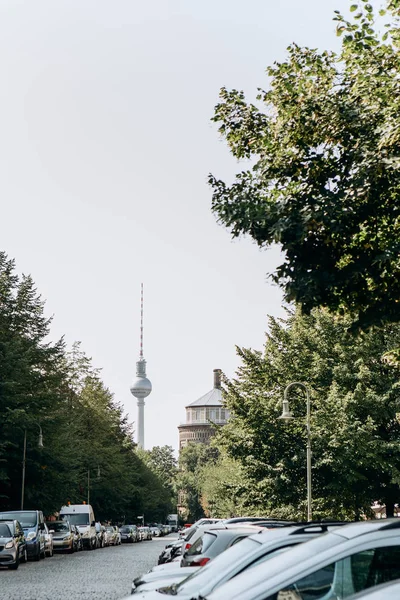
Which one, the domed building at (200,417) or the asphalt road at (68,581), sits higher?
the domed building at (200,417)

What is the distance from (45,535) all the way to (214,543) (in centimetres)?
2680

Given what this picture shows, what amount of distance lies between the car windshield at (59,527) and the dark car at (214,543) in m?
34.0

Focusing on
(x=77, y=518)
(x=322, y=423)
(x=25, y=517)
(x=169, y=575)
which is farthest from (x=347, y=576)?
(x=77, y=518)

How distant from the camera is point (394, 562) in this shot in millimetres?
5691

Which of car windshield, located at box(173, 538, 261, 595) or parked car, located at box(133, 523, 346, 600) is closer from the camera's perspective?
parked car, located at box(133, 523, 346, 600)

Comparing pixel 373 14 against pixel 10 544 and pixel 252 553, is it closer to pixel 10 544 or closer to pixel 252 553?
pixel 252 553

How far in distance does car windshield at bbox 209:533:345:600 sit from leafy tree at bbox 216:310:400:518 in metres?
28.2

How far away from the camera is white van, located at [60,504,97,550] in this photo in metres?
51.9

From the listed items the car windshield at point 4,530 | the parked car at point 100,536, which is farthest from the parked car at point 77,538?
the car windshield at point 4,530

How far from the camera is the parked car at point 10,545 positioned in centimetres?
2800

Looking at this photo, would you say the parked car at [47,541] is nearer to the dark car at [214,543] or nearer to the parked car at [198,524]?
the parked car at [198,524]

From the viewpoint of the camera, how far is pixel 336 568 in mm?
5516

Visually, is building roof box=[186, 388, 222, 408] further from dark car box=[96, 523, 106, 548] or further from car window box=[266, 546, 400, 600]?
car window box=[266, 546, 400, 600]

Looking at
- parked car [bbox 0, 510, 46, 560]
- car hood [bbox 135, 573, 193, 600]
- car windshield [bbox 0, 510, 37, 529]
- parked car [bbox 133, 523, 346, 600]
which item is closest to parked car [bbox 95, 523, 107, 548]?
parked car [bbox 0, 510, 46, 560]
